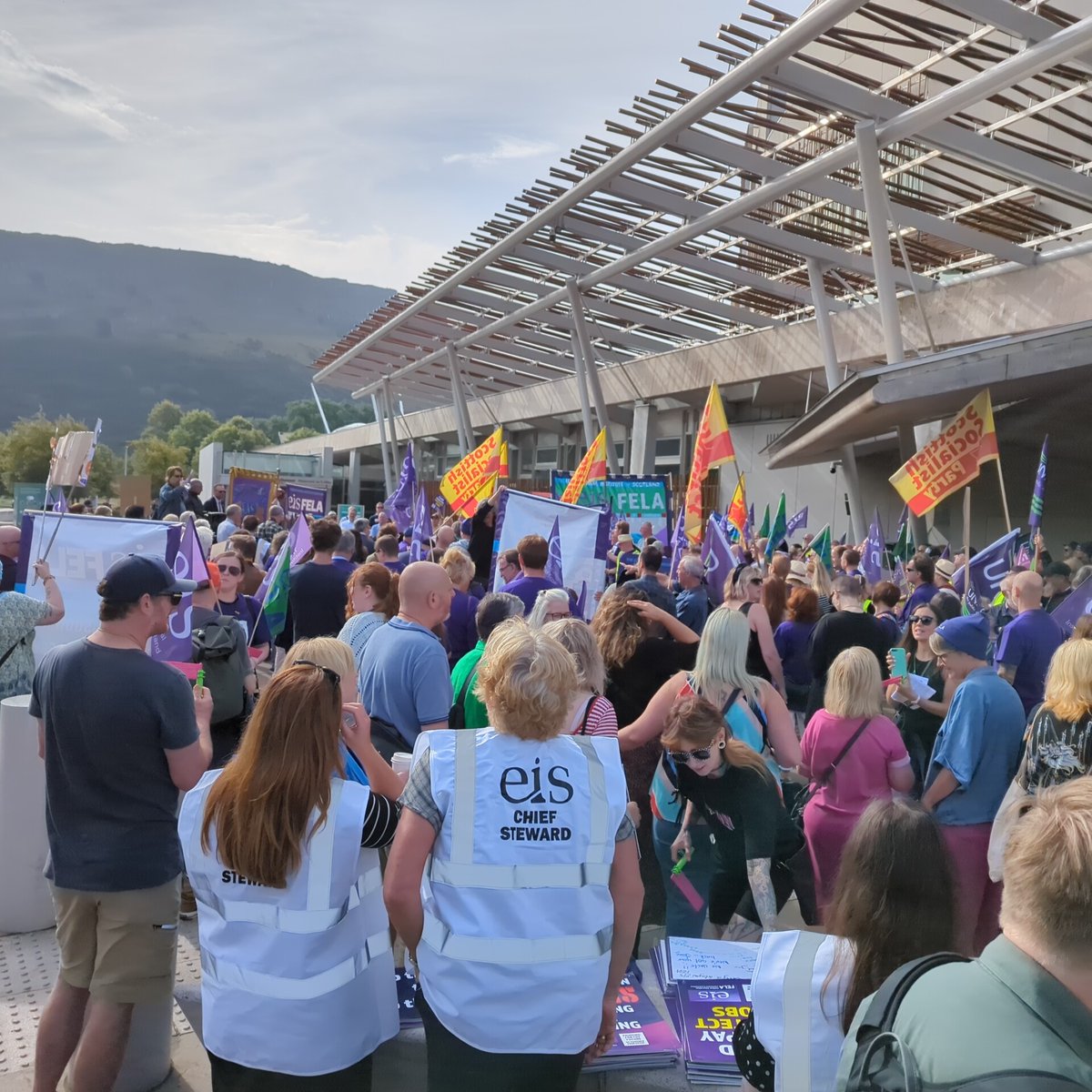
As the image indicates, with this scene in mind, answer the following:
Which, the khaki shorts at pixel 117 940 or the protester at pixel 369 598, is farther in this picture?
the protester at pixel 369 598

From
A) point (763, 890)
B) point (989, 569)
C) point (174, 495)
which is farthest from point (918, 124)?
point (763, 890)

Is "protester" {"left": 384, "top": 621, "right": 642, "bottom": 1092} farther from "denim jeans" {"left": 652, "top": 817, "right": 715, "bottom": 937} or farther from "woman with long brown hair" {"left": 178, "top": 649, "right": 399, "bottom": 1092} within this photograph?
"denim jeans" {"left": 652, "top": 817, "right": 715, "bottom": 937}

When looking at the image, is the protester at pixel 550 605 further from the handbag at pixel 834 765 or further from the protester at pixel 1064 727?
the protester at pixel 1064 727

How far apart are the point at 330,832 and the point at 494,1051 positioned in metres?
0.67

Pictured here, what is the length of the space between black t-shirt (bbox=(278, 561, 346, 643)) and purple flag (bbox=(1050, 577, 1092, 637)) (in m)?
5.34

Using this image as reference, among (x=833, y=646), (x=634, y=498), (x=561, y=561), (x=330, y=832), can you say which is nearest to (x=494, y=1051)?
(x=330, y=832)

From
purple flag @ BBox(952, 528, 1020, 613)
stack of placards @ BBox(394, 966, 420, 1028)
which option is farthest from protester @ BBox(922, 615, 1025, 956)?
purple flag @ BBox(952, 528, 1020, 613)

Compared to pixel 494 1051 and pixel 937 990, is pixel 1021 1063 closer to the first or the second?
pixel 937 990

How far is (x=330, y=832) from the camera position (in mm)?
2650

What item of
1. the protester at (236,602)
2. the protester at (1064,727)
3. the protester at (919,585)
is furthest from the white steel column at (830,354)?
the protester at (1064,727)

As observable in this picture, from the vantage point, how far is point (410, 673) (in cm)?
440

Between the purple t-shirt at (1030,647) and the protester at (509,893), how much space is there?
4.53 m

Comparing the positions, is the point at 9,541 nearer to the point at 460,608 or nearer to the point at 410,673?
the point at 460,608

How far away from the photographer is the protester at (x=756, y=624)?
7.44 metres
